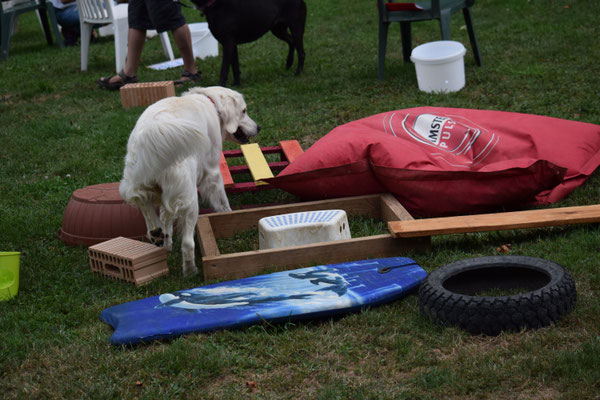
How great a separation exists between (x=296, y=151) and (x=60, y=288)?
90.3 inches

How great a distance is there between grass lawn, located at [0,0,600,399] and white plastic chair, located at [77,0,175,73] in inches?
53.0

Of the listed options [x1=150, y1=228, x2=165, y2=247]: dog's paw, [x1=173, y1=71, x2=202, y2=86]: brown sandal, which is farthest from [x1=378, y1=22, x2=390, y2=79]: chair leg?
[x1=150, y1=228, x2=165, y2=247]: dog's paw

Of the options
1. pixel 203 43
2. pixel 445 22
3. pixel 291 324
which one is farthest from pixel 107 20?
pixel 291 324

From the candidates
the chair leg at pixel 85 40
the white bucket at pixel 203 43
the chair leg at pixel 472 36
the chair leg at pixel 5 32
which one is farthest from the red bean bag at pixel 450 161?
the chair leg at pixel 5 32

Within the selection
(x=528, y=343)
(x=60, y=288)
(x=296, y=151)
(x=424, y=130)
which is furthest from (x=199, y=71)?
(x=528, y=343)

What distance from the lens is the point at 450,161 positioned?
432 cm

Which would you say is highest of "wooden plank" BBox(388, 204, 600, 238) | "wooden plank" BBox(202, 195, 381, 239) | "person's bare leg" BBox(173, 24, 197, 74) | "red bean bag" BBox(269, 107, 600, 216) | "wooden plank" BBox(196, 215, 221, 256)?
"person's bare leg" BBox(173, 24, 197, 74)

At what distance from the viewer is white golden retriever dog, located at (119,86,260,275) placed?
3.32m

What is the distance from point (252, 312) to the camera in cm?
302

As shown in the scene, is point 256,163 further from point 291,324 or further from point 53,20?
point 53,20

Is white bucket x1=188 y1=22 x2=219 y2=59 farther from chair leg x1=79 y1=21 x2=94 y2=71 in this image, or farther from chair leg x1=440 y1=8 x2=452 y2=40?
chair leg x1=440 y1=8 x2=452 y2=40

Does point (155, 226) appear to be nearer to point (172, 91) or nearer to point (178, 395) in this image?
point (178, 395)

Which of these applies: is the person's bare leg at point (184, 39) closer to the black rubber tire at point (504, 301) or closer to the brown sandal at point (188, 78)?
the brown sandal at point (188, 78)

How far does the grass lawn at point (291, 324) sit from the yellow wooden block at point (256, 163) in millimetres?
175
